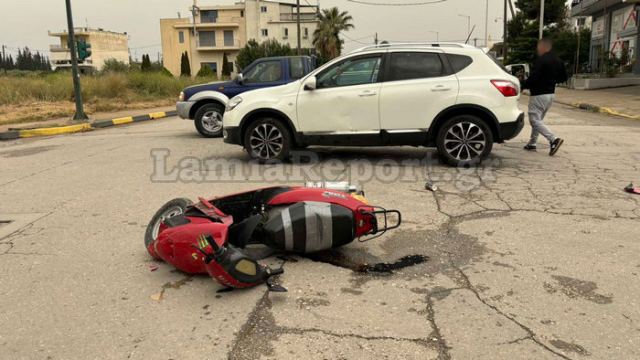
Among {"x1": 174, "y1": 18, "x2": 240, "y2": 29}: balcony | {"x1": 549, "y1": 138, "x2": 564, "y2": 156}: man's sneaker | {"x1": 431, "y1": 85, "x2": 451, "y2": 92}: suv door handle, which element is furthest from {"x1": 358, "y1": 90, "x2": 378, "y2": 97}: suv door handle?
{"x1": 174, "y1": 18, "x2": 240, "y2": 29}: balcony

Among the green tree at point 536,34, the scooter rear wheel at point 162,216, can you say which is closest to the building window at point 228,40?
the green tree at point 536,34

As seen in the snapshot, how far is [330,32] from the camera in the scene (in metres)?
71.4

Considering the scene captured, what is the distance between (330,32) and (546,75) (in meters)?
64.8

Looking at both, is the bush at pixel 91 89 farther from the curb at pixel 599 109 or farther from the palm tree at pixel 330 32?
the palm tree at pixel 330 32

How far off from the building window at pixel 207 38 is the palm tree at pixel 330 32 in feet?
48.9

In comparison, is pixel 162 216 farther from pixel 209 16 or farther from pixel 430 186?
pixel 209 16

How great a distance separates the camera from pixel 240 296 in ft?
12.7

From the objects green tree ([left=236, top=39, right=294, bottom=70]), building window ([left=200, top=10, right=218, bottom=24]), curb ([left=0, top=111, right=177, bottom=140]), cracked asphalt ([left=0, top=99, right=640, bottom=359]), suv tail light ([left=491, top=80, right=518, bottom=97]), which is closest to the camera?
cracked asphalt ([left=0, top=99, right=640, bottom=359])

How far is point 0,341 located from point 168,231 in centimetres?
132

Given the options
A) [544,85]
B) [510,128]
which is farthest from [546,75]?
[510,128]

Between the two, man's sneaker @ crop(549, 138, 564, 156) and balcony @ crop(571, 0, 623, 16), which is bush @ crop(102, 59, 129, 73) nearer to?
man's sneaker @ crop(549, 138, 564, 156)

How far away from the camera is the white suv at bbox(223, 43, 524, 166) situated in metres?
7.89

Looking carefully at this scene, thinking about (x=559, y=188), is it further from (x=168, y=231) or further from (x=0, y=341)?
(x=0, y=341)

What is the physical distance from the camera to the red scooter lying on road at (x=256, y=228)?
3.89m
